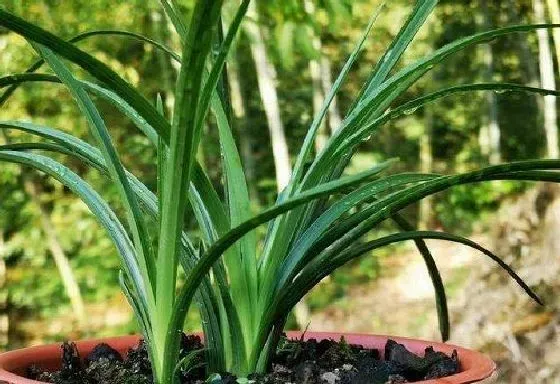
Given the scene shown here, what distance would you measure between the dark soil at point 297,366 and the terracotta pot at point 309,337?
0.01 metres

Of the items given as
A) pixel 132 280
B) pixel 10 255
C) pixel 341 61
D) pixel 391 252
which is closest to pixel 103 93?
pixel 132 280

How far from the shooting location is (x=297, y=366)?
72 cm

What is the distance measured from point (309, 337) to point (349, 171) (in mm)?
4598

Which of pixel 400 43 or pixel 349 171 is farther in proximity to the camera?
pixel 349 171

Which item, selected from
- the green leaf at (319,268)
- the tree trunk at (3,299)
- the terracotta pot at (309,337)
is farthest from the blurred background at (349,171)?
the green leaf at (319,268)

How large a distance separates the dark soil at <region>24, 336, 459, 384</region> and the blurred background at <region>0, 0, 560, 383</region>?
873mm

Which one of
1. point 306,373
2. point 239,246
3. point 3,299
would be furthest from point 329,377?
point 3,299

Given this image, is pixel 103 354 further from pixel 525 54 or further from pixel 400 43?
pixel 525 54

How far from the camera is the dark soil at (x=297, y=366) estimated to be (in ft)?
2.28

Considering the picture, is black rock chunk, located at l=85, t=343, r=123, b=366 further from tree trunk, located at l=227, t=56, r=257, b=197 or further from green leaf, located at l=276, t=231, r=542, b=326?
tree trunk, located at l=227, t=56, r=257, b=197

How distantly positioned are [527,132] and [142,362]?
6.73 metres

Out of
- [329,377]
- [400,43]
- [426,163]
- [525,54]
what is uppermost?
[525,54]

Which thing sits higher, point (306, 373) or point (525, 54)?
point (525, 54)

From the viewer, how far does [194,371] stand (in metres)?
0.76
